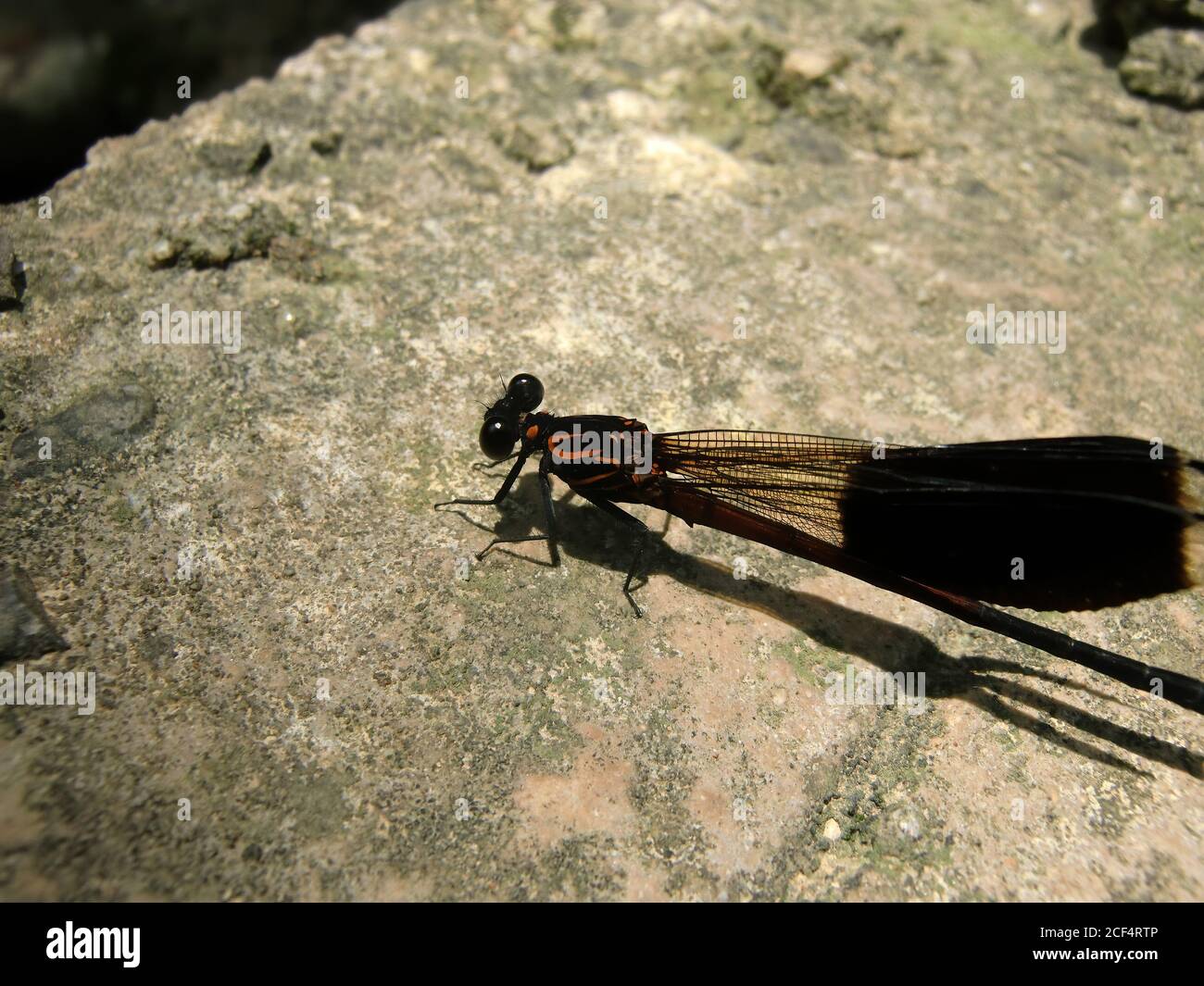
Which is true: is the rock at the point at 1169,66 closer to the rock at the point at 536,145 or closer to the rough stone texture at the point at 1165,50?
the rough stone texture at the point at 1165,50

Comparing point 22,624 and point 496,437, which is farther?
point 496,437

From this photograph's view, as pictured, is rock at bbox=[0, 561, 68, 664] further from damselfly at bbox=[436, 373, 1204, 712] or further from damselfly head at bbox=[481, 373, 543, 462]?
damselfly head at bbox=[481, 373, 543, 462]

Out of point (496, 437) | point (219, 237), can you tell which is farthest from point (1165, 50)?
point (219, 237)

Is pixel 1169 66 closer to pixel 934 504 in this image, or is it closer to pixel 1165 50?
pixel 1165 50

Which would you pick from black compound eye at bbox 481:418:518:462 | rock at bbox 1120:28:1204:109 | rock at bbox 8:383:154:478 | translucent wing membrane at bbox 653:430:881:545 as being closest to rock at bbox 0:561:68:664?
rock at bbox 8:383:154:478
